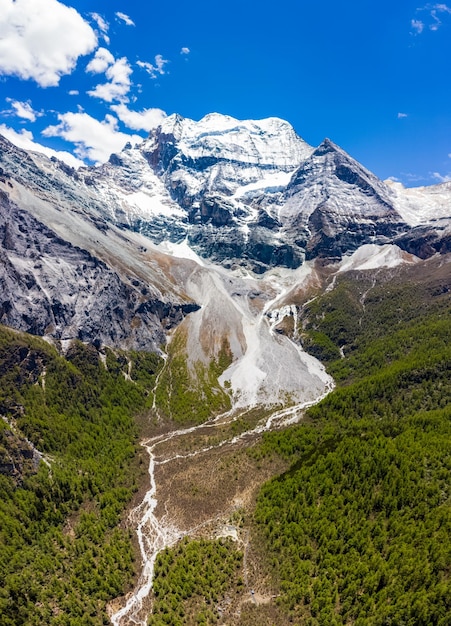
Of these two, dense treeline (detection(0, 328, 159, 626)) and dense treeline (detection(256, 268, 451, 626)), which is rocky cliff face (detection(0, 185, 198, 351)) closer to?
dense treeline (detection(0, 328, 159, 626))

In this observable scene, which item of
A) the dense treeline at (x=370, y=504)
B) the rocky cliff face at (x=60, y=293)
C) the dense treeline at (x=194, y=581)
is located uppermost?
the rocky cliff face at (x=60, y=293)

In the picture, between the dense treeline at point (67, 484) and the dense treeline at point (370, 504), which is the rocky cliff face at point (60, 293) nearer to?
the dense treeline at point (67, 484)

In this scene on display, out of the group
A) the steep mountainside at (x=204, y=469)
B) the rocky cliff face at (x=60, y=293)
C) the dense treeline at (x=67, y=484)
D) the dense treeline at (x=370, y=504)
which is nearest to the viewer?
the dense treeline at (x=370, y=504)

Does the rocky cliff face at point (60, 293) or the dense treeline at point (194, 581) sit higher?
the rocky cliff face at point (60, 293)

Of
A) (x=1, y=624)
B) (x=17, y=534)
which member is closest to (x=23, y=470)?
(x=17, y=534)

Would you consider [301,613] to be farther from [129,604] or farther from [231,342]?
[231,342]

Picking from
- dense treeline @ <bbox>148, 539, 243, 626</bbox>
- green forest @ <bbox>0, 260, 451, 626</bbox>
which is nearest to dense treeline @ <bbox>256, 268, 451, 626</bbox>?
green forest @ <bbox>0, 260, 451, 626</bbox>

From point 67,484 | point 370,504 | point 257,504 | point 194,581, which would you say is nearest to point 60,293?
point 67,484

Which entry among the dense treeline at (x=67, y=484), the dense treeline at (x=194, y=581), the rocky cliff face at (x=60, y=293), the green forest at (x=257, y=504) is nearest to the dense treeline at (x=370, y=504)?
the green forest at (x=257, y=504)
